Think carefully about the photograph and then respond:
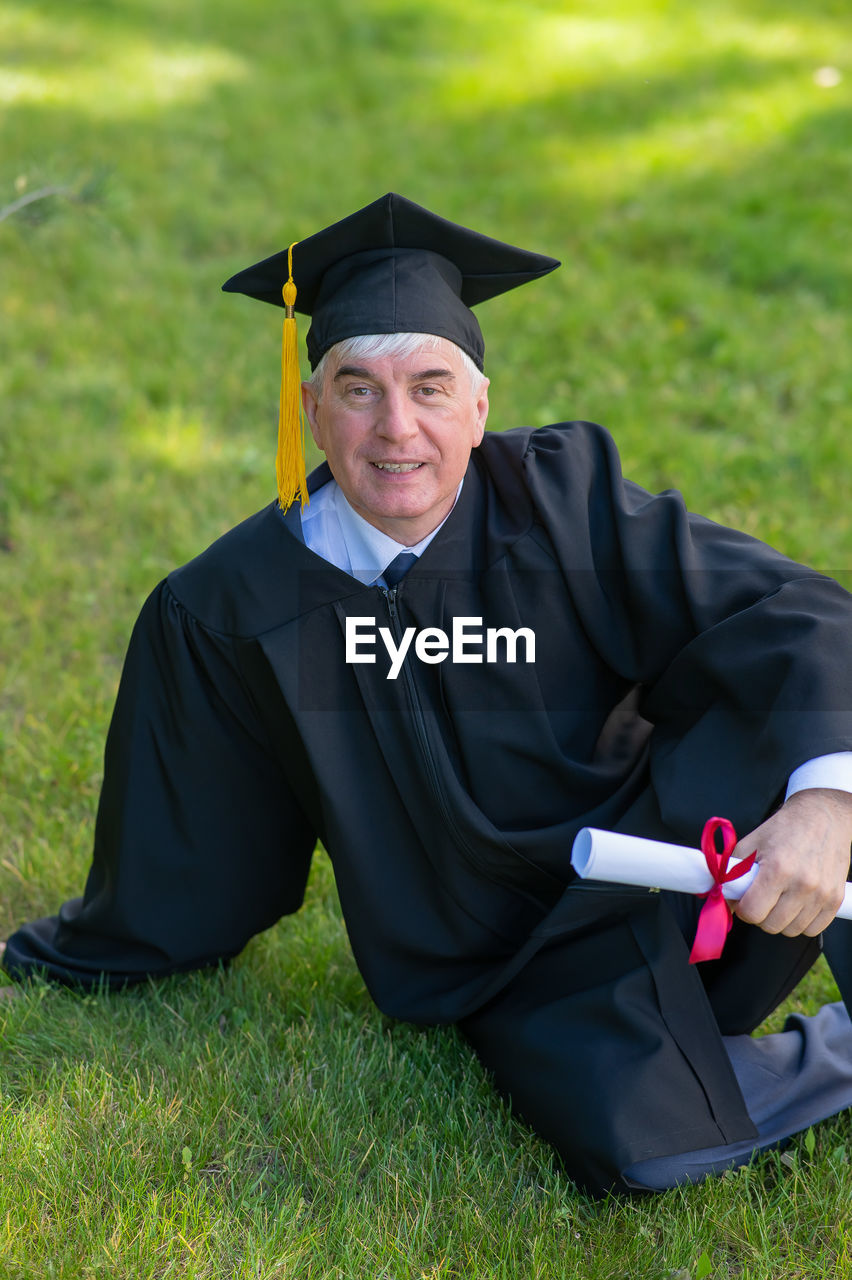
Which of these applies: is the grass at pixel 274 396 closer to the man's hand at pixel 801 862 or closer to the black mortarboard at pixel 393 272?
the man's hand at pixel 801 862

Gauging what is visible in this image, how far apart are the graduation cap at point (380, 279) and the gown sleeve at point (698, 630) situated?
37cm

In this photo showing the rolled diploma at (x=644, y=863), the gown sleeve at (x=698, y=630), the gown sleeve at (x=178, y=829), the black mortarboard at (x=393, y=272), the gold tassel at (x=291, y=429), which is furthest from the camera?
the gown sleeve at (x=178, y=829)

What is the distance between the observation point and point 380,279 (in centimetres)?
253

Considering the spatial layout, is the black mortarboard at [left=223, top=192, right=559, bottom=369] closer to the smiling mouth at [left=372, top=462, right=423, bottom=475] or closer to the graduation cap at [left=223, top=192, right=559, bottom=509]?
the graduation cap at [left=223, top=192, right=559, bottom=509]

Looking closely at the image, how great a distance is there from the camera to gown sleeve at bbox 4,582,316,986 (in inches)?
113

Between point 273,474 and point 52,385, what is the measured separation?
1.28 meters

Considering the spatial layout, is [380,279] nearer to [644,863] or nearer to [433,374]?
[433,374]

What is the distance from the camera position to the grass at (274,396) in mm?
2479

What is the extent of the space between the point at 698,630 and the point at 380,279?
0.97 metres

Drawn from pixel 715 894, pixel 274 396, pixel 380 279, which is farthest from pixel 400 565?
pixel 274 396

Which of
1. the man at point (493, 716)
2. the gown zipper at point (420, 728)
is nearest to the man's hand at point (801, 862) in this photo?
the man at point (493, 716)

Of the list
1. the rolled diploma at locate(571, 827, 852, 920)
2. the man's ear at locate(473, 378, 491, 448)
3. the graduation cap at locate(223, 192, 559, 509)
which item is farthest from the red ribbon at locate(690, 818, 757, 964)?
the graduation cap at locate(223, 192, 559, 509)

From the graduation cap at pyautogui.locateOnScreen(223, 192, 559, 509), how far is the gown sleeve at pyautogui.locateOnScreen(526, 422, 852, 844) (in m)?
0.37

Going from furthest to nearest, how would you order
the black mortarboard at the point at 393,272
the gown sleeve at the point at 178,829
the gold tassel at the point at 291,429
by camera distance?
1. the gown sleeve at the point at 178,829
2. the gold tassel at the point at 291,429
3. the black mortarboard at the point at 393,272
